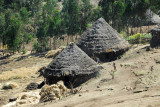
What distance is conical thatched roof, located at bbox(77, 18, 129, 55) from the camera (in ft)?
69.7

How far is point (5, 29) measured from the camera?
3875cm

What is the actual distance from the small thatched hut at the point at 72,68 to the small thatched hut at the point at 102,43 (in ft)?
12.7

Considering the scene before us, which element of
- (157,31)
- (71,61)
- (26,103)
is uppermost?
(157,31)

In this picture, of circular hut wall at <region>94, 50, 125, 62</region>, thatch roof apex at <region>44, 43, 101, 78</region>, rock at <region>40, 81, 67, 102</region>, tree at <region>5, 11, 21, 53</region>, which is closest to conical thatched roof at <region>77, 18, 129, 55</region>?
circular hut wall at <region>94, 50, 125, 62</region>

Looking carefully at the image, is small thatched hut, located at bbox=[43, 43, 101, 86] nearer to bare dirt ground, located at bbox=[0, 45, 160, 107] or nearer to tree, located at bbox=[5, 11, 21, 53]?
bare dirt ground, located at bbox=[0, 45, 160, 107]

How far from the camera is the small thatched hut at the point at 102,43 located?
835 inches

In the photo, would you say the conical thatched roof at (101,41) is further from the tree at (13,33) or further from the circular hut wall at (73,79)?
the tree at (13,33)

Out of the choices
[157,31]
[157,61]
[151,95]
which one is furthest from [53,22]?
[151,95]

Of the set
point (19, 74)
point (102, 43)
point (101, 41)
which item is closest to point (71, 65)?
point (102, 43)

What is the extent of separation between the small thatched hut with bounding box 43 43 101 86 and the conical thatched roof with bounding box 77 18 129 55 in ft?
12.9

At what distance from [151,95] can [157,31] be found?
11076 mm

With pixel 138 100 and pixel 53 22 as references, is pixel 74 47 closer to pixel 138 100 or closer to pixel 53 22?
pixel 138 100

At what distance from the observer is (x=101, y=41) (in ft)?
70.5

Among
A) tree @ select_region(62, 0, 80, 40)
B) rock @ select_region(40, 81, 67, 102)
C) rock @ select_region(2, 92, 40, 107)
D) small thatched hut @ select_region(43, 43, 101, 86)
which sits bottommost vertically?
rock @ select_region(2, 92, 40, 107)
